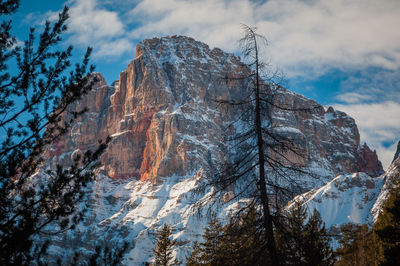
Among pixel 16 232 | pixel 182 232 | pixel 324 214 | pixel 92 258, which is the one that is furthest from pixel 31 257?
pixel 324 214

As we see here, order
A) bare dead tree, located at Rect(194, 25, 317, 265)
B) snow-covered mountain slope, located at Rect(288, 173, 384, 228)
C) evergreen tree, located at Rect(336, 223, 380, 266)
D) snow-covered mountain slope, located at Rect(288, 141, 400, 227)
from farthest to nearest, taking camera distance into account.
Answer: snow-covered mountain slope, located at Rect(288, 173, 384, 228)
snow-covered mountain slope, located at Rect(288, 141, 400, 227)
evergreen tree, located at Rect(336, 223, 380, 266)
bare dead tree, located at Rect(194, 25, 317, 265)

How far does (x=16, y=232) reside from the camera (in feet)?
24.8

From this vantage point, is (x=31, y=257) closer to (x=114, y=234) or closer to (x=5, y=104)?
(x=5, y=104)

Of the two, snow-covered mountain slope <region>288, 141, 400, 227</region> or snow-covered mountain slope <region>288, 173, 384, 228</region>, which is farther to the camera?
snow-covered mountain slope <region>288, 173, 384, 228</region>

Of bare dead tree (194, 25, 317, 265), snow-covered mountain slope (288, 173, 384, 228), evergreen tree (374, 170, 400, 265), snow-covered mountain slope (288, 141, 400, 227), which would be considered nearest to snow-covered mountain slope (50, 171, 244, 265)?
snow-covered mountain slope (288, 173, 384, 228)

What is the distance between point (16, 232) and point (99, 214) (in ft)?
645

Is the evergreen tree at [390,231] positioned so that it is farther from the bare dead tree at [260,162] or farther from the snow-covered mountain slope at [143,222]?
the snow-covered mountain slope at [143,222]

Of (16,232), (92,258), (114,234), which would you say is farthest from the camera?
(114,234)

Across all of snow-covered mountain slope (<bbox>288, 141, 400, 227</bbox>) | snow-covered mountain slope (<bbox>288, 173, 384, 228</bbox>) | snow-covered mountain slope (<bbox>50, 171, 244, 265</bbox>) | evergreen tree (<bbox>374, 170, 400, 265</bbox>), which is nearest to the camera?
evergreen tree (<bbox>374, 170, 400, 265</bbox>)

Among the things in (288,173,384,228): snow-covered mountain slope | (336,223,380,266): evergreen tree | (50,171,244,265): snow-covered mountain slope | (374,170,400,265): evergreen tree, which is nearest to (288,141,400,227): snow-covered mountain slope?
(288,173,384,228): snow-covered mountain slope

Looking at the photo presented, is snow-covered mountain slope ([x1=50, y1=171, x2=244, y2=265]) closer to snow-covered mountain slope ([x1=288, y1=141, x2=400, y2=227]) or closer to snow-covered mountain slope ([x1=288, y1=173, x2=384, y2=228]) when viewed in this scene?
snow-covered mountain slope ([x1=288, y1=173, x2=384, y2=228])

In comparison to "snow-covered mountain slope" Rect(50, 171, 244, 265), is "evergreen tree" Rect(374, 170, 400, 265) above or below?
below

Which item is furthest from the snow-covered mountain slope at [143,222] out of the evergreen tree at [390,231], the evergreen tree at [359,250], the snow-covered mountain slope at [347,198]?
the evergreen tree at [390,231]

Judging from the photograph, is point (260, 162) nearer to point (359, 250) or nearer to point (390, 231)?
point (390, 231)
